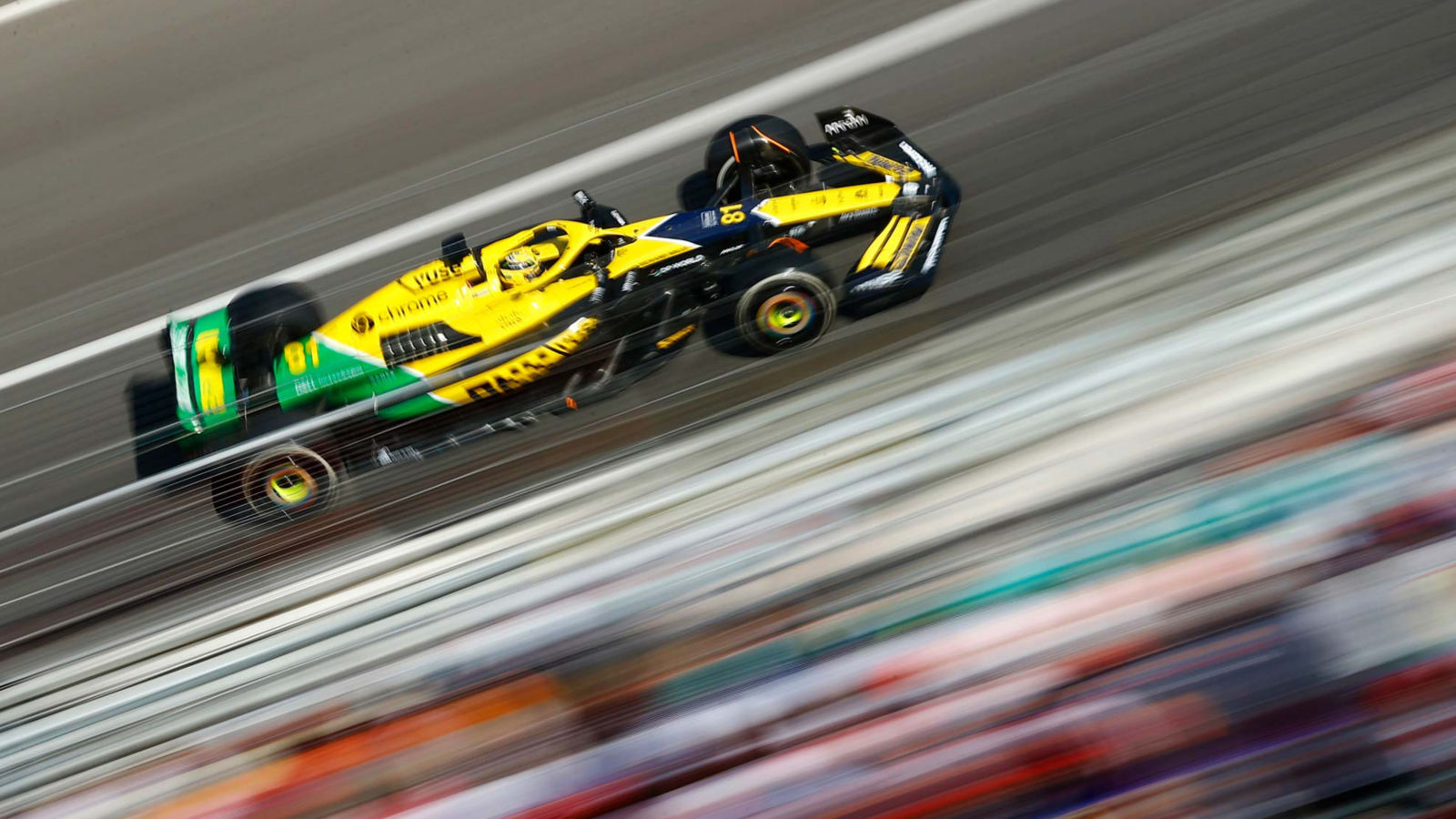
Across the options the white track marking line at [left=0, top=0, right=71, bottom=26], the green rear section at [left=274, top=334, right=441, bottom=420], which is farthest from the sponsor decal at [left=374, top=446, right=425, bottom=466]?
the white track marking line at [left=0, top=0, right=71, bottom=26]

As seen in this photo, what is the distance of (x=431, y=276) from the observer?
9.21 ft

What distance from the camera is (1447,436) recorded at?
3.59ft

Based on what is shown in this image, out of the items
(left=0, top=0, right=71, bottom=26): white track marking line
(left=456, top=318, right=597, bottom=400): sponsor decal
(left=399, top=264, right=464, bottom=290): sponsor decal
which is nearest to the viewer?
(left=456, top=318, right=597, bottom=400): sponsor decal

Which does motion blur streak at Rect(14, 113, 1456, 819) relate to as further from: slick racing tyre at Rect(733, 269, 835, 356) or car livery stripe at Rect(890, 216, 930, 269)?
car livery stripe at Rect(890, 216, 930, 269)

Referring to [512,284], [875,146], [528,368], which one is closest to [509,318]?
[512,284]

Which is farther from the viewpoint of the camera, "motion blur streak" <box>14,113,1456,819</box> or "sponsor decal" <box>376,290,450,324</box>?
"sponsor decal" <box>376,290,450,324</box>

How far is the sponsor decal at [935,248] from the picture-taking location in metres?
1.89

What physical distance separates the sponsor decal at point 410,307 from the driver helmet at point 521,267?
17 centimetres

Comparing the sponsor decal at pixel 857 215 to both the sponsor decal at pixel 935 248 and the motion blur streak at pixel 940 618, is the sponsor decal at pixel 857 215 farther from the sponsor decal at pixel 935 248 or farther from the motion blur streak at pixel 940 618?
the motion blur streak at pixel 940 618

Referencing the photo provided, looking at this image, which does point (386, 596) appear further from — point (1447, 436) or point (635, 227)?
point (635, 227)

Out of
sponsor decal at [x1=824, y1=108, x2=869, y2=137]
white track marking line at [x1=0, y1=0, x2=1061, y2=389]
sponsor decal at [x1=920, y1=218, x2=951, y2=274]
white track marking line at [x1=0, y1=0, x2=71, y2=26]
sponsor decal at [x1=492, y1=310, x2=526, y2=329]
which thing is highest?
white track marking line at [x1=0, y1=0, x2=71, y2=26]

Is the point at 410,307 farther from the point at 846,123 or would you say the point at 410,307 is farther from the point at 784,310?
the point at 846,123

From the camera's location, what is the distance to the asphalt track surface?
1.47m

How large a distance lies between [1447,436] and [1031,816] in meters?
0.59
